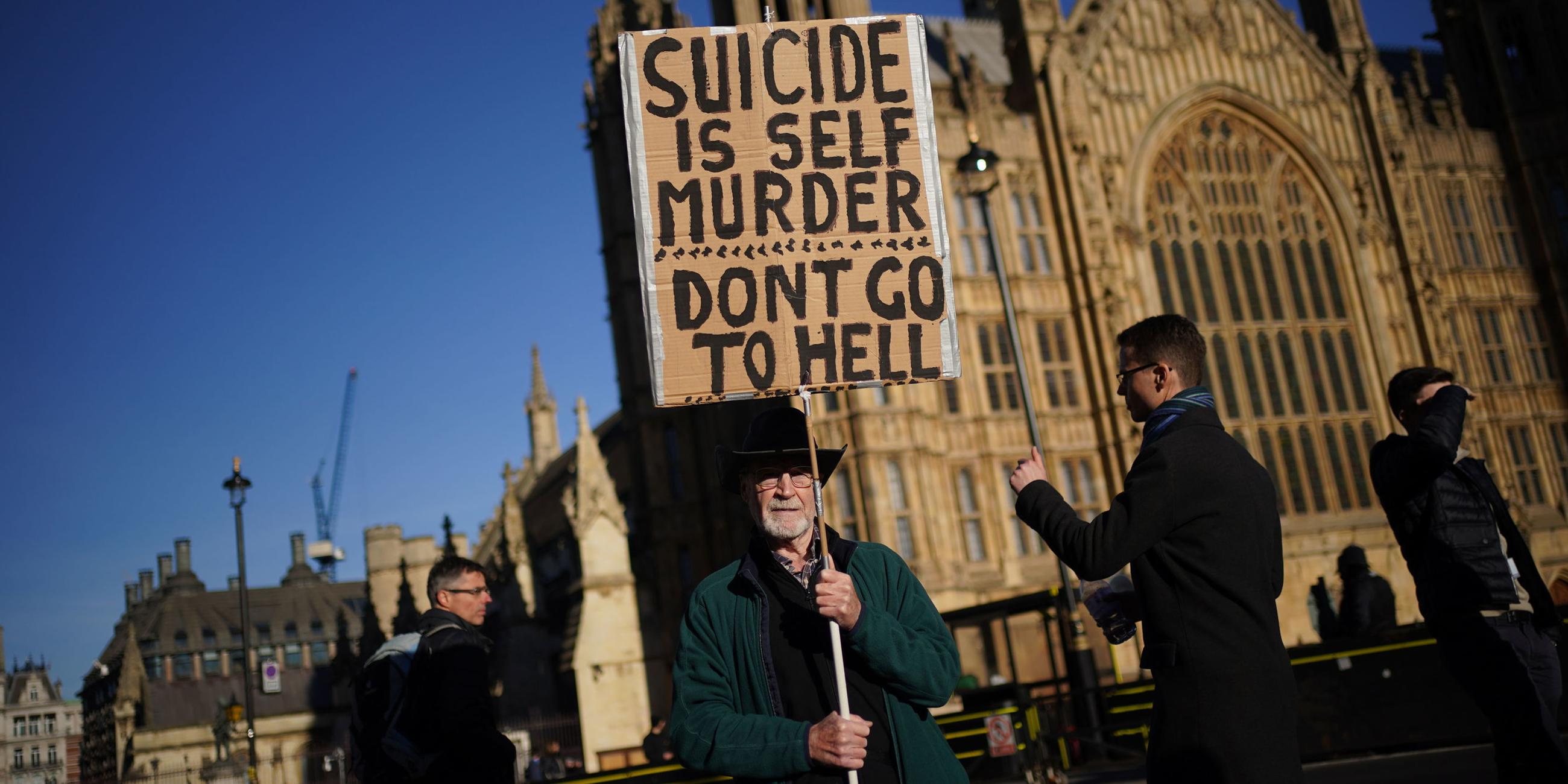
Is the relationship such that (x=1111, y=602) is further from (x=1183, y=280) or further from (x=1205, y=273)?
(x=1205, y=273)

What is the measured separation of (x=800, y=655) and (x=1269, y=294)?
31404 mm

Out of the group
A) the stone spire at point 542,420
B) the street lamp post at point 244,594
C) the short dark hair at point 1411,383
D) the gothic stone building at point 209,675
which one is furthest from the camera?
the stone spire at point 542,420

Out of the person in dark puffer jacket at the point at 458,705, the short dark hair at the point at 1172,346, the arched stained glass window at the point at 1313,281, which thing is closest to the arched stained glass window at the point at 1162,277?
the arched stained glass window at the point at 1313,281

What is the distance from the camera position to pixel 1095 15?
33.2 m

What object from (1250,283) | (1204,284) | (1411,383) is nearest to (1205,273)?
(1204,284)

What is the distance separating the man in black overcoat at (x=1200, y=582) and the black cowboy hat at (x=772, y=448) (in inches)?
29.6

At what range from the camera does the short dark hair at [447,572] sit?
6680 millimetres

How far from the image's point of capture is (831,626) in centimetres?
416

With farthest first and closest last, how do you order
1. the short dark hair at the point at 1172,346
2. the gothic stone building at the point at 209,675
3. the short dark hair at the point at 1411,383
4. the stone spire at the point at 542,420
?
the stone spire at the point at 542,420 → the gothic stone building at the point at 209,675 → the short dark hair at the point at 1411,383 → the short dark hair at the point at 1172,346

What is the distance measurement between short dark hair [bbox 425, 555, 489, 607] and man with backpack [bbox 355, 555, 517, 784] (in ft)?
0.17

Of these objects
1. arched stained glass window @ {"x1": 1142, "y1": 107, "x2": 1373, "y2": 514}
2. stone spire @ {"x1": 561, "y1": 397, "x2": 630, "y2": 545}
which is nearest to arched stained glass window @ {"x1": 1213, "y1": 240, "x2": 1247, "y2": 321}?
arched stained glass window @ {"x1": 1142, "y1": 107, "x2": 1373, "y2": 514}

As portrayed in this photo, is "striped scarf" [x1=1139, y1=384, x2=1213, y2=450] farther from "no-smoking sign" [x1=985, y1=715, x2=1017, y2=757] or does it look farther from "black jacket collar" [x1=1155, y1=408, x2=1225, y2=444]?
"no-smoking sign" [x1=985, y1=715, x2=1017, y2=757]

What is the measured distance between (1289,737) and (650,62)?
12.1 ft

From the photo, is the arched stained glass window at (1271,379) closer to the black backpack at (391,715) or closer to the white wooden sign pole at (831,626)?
the black backpack at (391,715)
